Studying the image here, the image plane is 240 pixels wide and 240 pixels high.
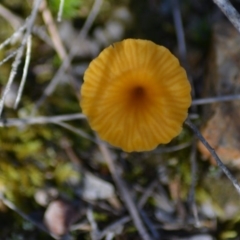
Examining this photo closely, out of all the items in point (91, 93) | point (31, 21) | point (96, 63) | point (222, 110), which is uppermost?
point (31, 21)

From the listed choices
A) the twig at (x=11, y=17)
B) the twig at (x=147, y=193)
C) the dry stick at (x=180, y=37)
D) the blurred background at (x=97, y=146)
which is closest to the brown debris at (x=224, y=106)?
the blurred background at (x=97, y=146)

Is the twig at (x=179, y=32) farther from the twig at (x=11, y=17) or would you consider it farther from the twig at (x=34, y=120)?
the twig at (x=11, y=17)

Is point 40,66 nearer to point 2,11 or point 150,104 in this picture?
point 2,11

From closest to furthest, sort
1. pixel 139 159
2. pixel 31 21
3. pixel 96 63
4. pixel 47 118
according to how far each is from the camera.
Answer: pixel 96 63, pixel 31 21, pixel 47 118, pixel 139 159

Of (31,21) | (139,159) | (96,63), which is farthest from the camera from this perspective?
(139,159)

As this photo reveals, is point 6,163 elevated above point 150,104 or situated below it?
below

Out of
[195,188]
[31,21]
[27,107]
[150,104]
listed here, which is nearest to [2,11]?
[27,107]

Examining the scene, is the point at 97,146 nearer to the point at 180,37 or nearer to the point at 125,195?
the point at 125,195

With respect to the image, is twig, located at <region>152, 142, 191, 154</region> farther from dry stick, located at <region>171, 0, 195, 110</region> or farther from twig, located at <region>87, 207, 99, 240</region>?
twig, located at <region>87, 207, 99, 240</region>

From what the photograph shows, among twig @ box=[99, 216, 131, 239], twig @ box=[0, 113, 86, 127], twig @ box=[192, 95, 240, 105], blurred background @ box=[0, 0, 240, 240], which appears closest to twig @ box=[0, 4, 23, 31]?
blurred background @ box=[0, 0, 240, 240]
